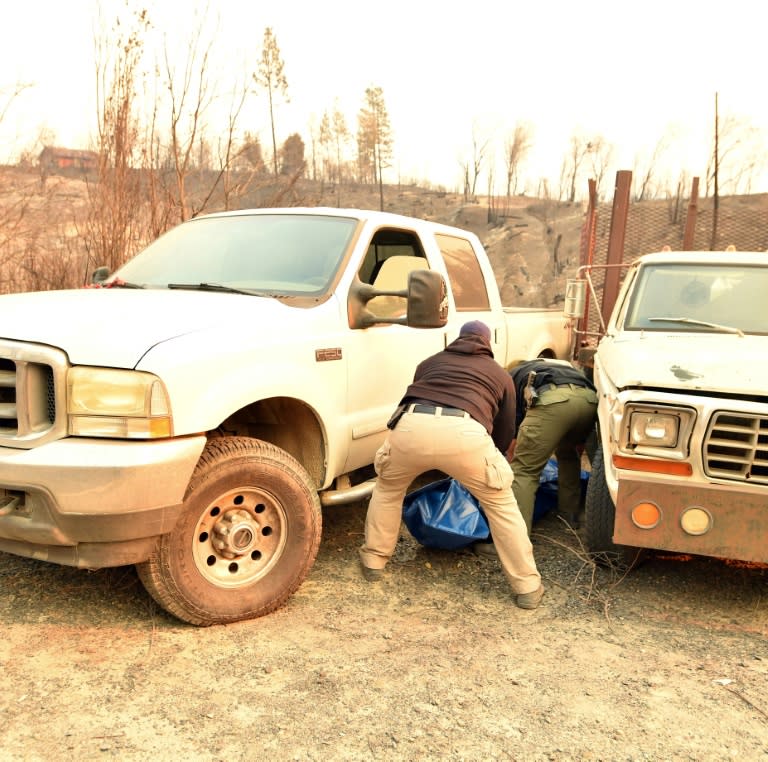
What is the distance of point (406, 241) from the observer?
4.87m

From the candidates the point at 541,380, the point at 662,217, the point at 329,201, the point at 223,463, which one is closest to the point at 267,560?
the point at 223,463

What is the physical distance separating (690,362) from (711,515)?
0.76 metres

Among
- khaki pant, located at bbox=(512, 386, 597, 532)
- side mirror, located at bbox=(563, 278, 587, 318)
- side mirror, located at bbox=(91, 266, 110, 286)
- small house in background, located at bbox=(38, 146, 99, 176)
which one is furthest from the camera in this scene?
small house in background, located at bbox=(38, 146, 99, 176)

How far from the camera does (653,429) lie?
10.5 ft

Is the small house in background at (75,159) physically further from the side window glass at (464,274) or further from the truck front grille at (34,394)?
the truck front grille at (34,394)

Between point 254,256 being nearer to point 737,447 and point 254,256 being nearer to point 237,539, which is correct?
point 237,539

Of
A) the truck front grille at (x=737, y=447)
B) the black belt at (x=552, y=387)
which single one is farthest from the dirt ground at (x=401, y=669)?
the black belt at (x=552, y=387)

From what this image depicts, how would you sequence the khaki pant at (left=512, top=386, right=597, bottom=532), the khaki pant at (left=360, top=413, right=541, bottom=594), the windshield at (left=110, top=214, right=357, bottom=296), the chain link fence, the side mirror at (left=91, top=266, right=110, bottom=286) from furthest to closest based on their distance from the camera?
the chain link fence → the side mirror at (left=91, top=266, right=110, bottom=286) → the khaki pant at (left=512, top=386, right=597, bottom=532) → the windshield at (left=110, top=214, right=357, bottom=296) → the khaki pant at (left=360, top=413, right=541, bottom=594)

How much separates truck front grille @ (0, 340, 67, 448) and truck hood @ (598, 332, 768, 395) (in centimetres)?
243

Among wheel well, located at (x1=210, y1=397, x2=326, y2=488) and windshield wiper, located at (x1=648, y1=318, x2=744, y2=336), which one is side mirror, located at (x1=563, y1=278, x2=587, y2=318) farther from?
wheel well, located at (x1=210, y1=397, x2=326, y2=488)

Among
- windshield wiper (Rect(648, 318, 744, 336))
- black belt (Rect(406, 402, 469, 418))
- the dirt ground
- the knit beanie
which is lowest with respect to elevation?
the dirt ground

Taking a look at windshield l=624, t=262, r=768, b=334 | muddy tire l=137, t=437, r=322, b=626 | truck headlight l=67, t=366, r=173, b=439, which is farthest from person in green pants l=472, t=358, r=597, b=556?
truck headlight l=67, t=366, r=173, b=439

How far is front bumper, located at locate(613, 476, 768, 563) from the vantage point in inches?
124

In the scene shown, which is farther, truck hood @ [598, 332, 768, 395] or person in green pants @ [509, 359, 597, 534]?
person in green pants @ [509, 359, 597, 534]
